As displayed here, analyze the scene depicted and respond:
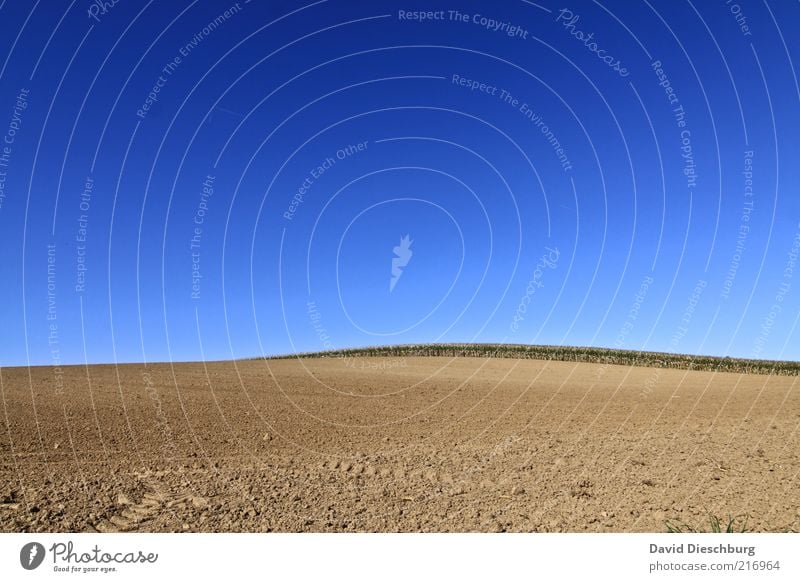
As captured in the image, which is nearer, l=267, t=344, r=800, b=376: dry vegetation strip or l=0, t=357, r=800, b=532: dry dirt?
l=0, t=357, r=800, b=532: dry dirt

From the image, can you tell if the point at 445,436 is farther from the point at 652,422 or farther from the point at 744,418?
the point at 744,418

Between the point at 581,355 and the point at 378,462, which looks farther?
the point at 581,355

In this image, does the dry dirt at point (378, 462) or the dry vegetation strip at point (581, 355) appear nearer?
the dry dirt at point (378, 462)

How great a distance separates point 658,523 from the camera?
31.2 ft

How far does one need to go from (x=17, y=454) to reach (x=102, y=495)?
3616 mm

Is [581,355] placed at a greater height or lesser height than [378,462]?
greater

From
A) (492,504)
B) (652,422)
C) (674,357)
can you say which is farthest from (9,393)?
(674,357)

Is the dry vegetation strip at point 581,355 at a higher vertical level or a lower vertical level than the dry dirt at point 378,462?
higher

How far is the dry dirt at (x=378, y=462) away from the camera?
31.8 feet

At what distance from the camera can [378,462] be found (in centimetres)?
1248

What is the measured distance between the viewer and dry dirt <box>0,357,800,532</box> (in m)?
9.70

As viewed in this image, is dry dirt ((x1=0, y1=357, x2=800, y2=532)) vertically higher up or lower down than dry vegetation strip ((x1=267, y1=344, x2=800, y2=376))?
lower down
